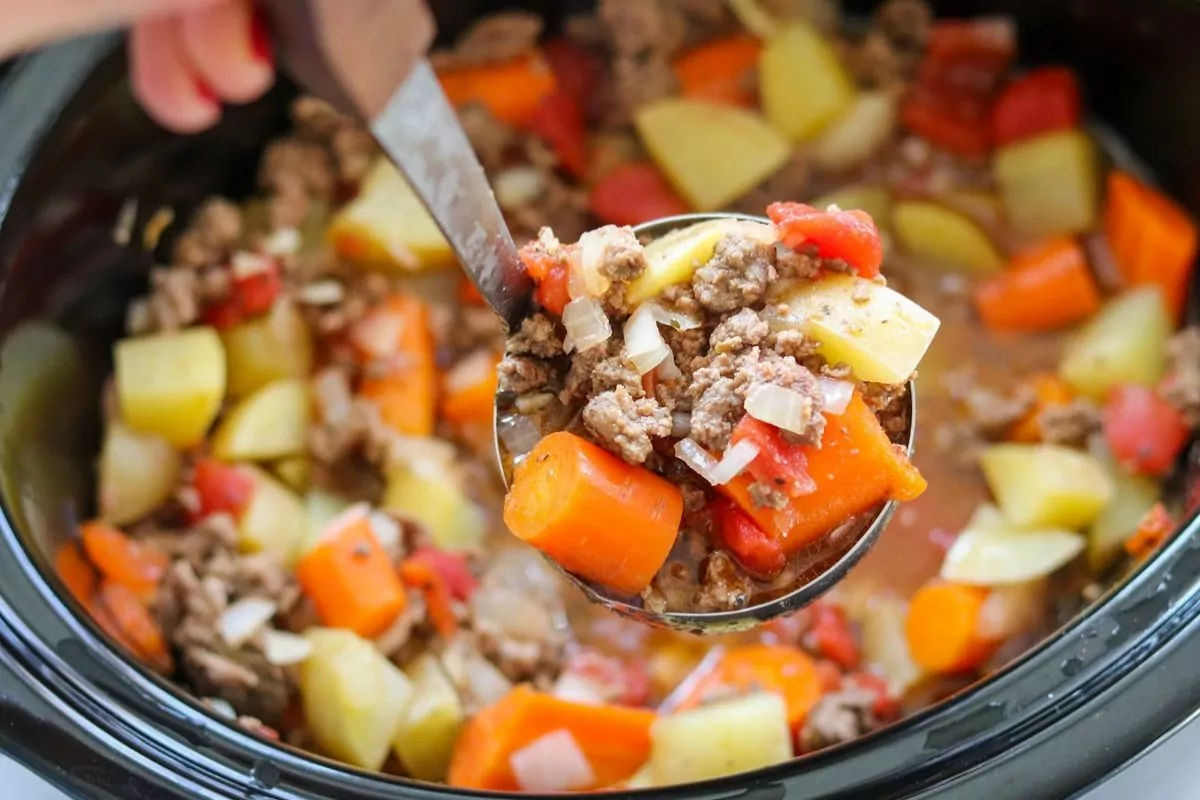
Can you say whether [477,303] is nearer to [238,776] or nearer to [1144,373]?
[238,776]

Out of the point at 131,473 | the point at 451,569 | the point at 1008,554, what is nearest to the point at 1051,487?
the point at 1008,554

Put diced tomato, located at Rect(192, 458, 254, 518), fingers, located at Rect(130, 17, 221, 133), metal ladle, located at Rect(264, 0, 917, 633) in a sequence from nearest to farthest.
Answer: metal ladle, located at Rect(264, 0, 917, 633) < fingers, located at Rect(130, 17, 221, 133) < diced tomato, located at Rect(192, 458, 254, 518)

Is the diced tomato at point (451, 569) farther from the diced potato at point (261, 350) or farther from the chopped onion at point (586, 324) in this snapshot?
the chopped onion at point (586, 324)

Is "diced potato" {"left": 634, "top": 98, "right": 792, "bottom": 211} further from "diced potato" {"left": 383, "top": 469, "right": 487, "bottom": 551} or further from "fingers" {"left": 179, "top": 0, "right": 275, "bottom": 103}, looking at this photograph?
"fingers" {"left": 179, "top": 0, "right": 275, "bottom": 103}

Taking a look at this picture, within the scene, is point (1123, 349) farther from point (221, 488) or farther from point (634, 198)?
point (221, 488)

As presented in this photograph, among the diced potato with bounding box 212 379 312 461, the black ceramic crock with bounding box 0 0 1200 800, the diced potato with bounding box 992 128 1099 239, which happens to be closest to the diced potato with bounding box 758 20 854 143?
the diced potato with bounding box 992 128 1099 239

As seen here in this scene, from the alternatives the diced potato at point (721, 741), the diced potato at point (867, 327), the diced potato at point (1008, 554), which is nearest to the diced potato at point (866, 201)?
the diced potato at point (1008, 554)

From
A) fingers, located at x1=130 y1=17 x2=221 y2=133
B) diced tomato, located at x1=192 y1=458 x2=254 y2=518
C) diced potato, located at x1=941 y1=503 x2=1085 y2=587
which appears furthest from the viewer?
diced tomato, located at x1=192 y1=458 x2=254 y2=518
